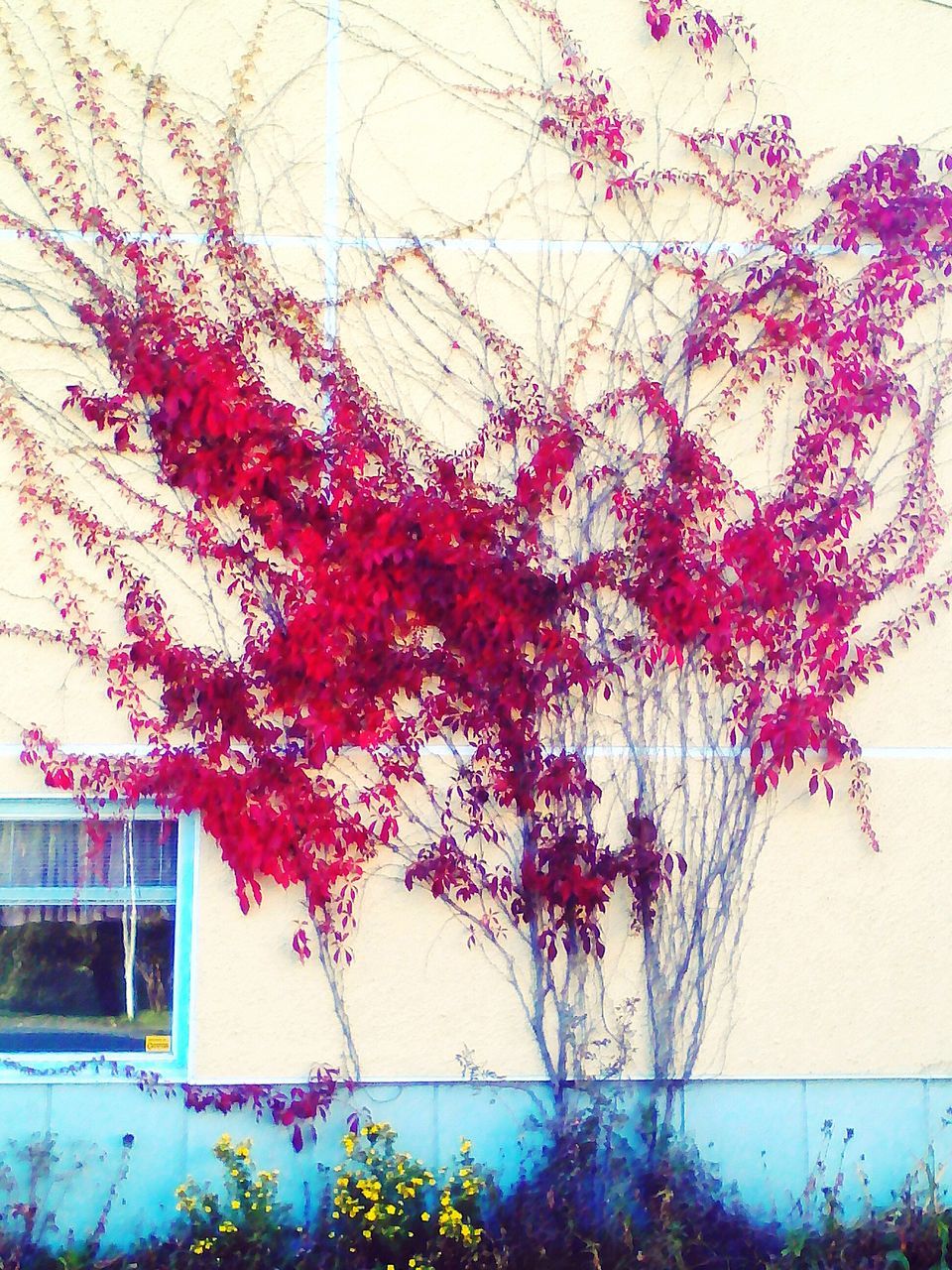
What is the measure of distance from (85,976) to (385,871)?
1.11 metres

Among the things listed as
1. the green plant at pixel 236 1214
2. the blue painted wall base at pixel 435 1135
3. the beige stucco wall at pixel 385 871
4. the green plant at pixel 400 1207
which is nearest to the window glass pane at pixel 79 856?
the beige stucco wall at pixel 385 871

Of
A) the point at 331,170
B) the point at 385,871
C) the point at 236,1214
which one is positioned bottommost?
the point at 236,1214

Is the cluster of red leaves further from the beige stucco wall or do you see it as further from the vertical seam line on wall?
the vertical seam line on wall

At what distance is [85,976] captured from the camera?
14.9 feet

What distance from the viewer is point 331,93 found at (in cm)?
473

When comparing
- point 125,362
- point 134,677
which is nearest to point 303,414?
point 125,362

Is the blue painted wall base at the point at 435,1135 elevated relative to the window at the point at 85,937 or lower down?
lower down

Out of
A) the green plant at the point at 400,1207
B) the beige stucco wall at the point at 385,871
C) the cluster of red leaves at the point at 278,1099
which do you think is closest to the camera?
the green plant at the point at 400,1207

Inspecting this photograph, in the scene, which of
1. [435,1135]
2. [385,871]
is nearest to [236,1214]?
[435,1135]

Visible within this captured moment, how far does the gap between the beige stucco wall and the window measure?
0.52 ft

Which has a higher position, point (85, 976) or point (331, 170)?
point (331, 170)

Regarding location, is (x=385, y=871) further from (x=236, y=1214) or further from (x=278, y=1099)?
(x=236, y=1214)

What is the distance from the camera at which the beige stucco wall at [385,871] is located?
4.46 metres

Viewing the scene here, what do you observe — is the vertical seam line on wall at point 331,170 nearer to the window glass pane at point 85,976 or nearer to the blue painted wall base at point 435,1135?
the window glass pane at point 85,976
